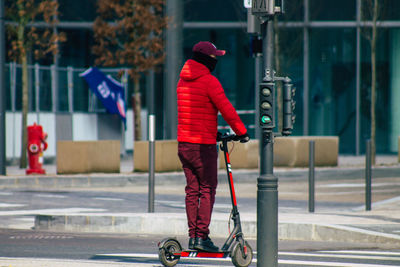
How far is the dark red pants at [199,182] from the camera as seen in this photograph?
25.3 feet

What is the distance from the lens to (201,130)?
768cm

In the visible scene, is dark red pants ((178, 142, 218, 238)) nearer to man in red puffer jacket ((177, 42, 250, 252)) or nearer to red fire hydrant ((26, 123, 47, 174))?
man in red puffer jacket ((177, 42, 250, 252))

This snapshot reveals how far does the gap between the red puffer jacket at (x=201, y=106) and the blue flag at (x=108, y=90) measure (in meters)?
14.4

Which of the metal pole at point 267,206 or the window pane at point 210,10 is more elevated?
the window pane at point 210,10

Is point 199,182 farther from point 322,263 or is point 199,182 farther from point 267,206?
point 322,263

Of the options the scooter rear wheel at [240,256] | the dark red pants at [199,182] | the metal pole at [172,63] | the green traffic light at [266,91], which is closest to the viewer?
the green traffic light at [266,91]

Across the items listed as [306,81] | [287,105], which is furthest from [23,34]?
[287,105]

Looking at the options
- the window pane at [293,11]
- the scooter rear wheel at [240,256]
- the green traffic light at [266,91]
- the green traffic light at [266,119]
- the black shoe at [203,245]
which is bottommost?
the scooter rear wheel at [240,256]

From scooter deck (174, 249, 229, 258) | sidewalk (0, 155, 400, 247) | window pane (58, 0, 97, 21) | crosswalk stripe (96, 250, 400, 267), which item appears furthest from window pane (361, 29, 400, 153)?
scooter deck (174, 249, 229, 258)

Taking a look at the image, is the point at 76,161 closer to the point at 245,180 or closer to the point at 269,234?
the point at 245,180

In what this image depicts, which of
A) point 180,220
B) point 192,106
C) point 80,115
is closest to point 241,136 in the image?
point 192,106

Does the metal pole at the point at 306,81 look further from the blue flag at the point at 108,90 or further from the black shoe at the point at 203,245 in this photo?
the black shoe at the point at 203,245

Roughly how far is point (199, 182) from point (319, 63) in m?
18.8

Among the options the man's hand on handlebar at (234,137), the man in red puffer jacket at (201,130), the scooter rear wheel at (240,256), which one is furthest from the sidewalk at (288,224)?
the man's hand on handlebar at (234,137)
